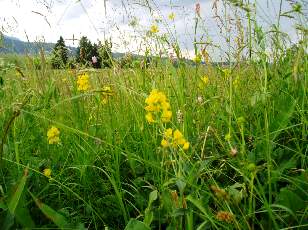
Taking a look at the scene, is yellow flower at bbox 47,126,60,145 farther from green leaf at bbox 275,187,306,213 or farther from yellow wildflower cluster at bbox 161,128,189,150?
green leaf at bbox 275,187,306,213

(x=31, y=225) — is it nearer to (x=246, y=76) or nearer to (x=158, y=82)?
(x=158, y=82)

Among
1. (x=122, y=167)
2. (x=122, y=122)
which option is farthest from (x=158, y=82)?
(x=122, y=167)

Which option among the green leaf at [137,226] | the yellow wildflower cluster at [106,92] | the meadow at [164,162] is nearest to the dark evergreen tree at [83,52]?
the meadow at [164,162]

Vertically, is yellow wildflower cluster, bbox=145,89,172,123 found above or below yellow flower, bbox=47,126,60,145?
above

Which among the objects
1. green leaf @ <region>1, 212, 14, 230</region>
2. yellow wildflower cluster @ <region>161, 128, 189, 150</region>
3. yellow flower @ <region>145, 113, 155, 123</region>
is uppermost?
Result: yellow flower @ <region>145, 113, 155, 123</region>

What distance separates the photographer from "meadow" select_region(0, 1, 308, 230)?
47.1 inches

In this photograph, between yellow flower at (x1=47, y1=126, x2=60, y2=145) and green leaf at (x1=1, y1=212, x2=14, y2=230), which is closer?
green leaf at (x1=1, y1=212, x2=14, y2=230)

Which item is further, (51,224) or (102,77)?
(102,77)

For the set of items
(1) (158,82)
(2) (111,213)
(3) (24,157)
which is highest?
(1) (158,82)

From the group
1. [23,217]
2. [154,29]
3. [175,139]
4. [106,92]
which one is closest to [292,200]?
[175,139]

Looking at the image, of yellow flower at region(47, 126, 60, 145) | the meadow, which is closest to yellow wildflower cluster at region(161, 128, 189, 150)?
the meadow

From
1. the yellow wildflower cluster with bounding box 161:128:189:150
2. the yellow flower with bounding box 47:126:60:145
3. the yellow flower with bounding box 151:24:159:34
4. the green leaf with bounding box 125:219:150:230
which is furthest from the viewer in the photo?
the yellow flower with bounding box 151:24:159:34

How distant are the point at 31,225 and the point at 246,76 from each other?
190 centimetres

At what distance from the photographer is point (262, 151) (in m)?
1.61
